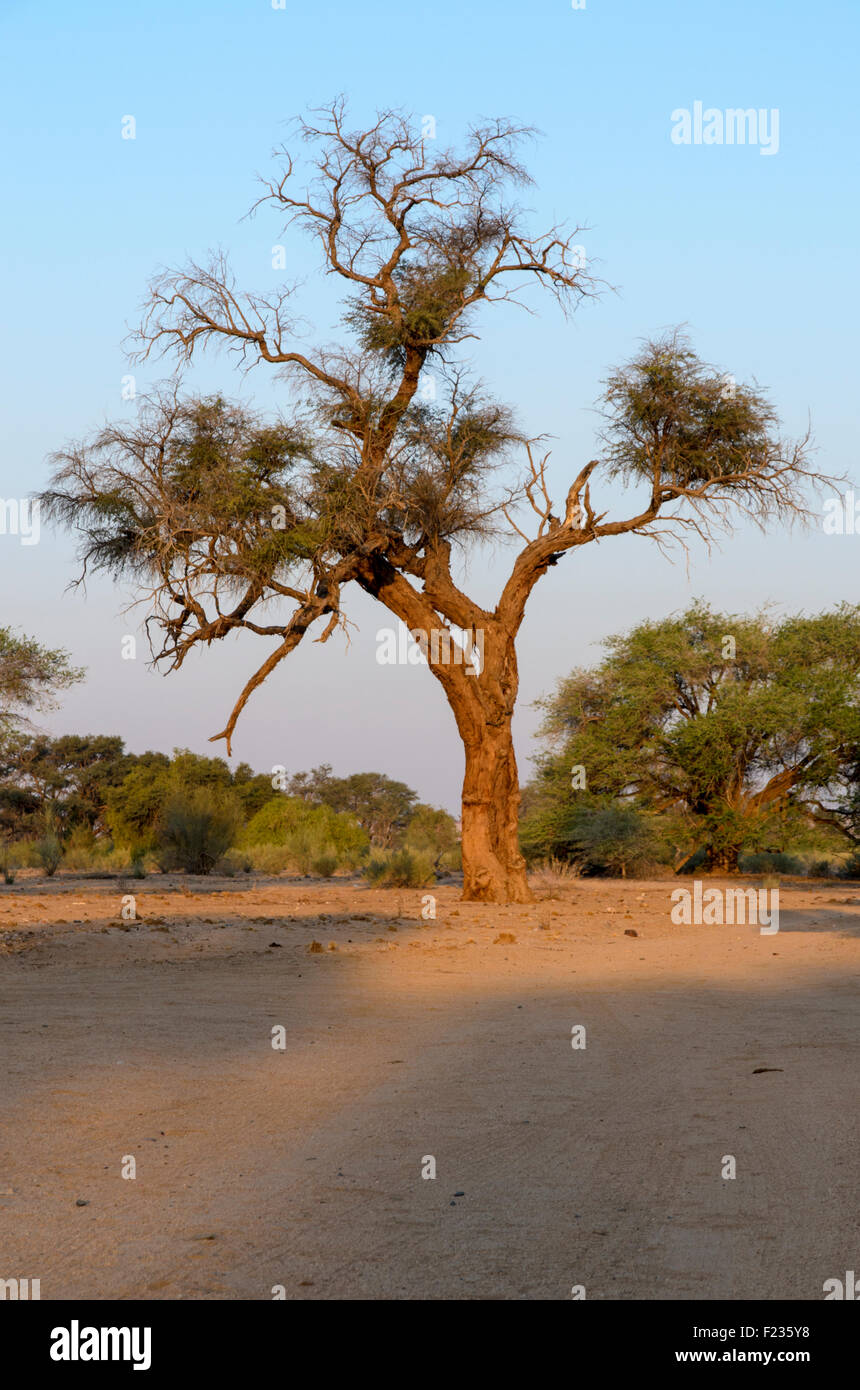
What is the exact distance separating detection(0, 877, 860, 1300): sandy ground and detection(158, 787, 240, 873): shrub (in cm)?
1316

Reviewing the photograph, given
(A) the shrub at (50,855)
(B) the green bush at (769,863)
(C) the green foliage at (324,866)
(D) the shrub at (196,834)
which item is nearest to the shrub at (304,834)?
(C) the green foliage at (324,866)

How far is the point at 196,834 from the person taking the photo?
24766 millimetres

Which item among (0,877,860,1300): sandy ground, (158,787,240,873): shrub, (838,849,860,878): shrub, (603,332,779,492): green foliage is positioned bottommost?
(838,849,860,878): shrub

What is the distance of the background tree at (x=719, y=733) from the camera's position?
2512cm

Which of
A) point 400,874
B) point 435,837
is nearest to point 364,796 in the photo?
point 435,837

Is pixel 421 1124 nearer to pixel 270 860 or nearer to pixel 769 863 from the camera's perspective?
pixel 270 860

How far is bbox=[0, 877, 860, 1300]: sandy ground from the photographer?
353 cm

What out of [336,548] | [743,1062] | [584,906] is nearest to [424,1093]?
[743,1062]

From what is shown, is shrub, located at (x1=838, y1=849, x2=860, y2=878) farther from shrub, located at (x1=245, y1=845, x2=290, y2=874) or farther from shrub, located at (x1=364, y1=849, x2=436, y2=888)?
shrub, located at (x1=245, y1=845, x2=290, y2=874)

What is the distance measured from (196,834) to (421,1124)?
20.1 meters

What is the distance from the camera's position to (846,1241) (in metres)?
3.69

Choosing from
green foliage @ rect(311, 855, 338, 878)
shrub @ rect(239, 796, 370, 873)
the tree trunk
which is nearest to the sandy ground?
the tree trunk

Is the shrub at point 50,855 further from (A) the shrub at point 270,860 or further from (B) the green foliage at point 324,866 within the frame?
(B) the green foliage at point 324,866
